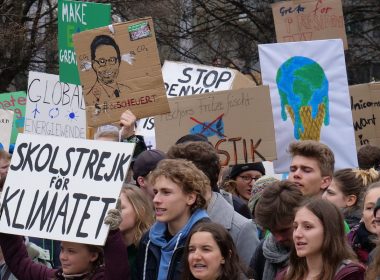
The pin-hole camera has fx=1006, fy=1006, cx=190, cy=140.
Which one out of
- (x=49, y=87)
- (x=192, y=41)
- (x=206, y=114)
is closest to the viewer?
(x=206, y=114)

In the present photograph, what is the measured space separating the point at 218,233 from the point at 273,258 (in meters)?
0.33

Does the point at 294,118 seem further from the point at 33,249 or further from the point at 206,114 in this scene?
the point at 33,249

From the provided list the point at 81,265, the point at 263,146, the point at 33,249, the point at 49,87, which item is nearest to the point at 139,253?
the point at 81,265

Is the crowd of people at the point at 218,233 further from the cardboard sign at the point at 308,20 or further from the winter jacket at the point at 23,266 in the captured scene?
the cardboard sign at the point at 308,20

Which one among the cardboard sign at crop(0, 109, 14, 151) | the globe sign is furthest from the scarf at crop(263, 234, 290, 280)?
the cardboard sign at crop(0, 109, 14, 151)

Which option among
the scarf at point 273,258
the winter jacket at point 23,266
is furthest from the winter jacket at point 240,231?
the winter jacket at point 23,266

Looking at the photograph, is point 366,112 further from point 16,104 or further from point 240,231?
point 16,104

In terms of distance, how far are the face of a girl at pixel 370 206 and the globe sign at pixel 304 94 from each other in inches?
89.5

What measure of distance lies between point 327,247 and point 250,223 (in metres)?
0.94

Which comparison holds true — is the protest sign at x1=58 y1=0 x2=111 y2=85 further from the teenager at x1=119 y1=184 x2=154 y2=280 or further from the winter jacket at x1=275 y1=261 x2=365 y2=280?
the winter jacket at x1=275 y1=261 x2=365 y2=280

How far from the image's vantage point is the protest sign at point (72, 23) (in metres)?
8.30

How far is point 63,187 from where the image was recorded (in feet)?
16.5

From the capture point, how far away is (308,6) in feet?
33.0

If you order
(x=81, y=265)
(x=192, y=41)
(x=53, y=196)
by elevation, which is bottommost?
(x=81, y=265)
